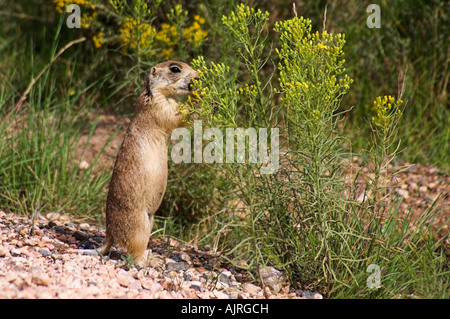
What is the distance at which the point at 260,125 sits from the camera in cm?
381

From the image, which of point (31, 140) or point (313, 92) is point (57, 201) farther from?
point (313, 92)

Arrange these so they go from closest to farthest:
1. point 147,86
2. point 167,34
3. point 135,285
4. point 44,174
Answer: point 135,285 → point 147,86 → point 44,174 → point 167,34

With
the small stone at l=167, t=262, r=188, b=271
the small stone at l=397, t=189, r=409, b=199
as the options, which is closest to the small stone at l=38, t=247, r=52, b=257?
the small stone at l=167, t=262, r=188, b=271

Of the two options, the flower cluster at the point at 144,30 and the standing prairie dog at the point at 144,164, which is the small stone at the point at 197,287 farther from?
the flower cluster at the point at 144,30

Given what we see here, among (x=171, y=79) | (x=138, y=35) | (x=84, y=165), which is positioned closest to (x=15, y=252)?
(x=171, y=79)

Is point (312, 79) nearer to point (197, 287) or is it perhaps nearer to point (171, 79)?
point (171, 79)

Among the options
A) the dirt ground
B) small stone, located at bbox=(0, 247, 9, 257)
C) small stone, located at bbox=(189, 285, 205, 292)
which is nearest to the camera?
small stone, located at bbox=(189, 285, 205, 292)

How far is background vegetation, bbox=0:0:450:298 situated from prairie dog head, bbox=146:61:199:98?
27 cm

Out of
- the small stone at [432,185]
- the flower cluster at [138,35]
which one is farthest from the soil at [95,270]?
the flower cluster at [138,35]

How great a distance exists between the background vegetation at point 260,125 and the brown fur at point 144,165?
372 millimetres

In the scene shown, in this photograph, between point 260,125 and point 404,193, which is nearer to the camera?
point 260,125

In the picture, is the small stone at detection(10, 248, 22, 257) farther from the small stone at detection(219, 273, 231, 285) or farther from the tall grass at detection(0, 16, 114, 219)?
the small stone at detection(219, 273, 231, 285)

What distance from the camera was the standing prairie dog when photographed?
4.15 m

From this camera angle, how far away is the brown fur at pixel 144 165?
415 cm
